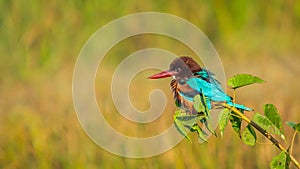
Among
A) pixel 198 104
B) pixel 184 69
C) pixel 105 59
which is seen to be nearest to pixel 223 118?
pixel 198 104

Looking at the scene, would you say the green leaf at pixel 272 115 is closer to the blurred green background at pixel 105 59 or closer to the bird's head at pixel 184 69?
the bird's head at pixel 184 69

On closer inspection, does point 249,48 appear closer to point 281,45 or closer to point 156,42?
point 281,45

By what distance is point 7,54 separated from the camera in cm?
378

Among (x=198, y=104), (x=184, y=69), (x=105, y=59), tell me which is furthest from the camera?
(x=105, y=59)

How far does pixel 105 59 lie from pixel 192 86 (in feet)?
7.67

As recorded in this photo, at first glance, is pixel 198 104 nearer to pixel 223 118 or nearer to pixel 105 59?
pixel 223 118

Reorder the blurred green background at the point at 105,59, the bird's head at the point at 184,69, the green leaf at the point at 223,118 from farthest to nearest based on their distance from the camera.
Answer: the blurred green background at the point at 105,59
the bird's head at the point at 184,69
the green leaf at the point at 223,118

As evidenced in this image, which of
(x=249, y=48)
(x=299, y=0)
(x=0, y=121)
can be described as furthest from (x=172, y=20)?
(x=0, y=121)

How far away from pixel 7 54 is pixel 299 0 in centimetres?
150

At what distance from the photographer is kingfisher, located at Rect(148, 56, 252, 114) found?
5.27ft

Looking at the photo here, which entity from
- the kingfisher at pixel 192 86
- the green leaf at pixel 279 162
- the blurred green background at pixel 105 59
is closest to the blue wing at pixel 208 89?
the kingfisher at pixel 192 86

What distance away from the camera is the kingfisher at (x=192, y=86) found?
161cm

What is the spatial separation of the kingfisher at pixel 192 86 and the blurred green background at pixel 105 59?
1348 mm

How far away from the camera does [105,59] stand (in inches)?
155
